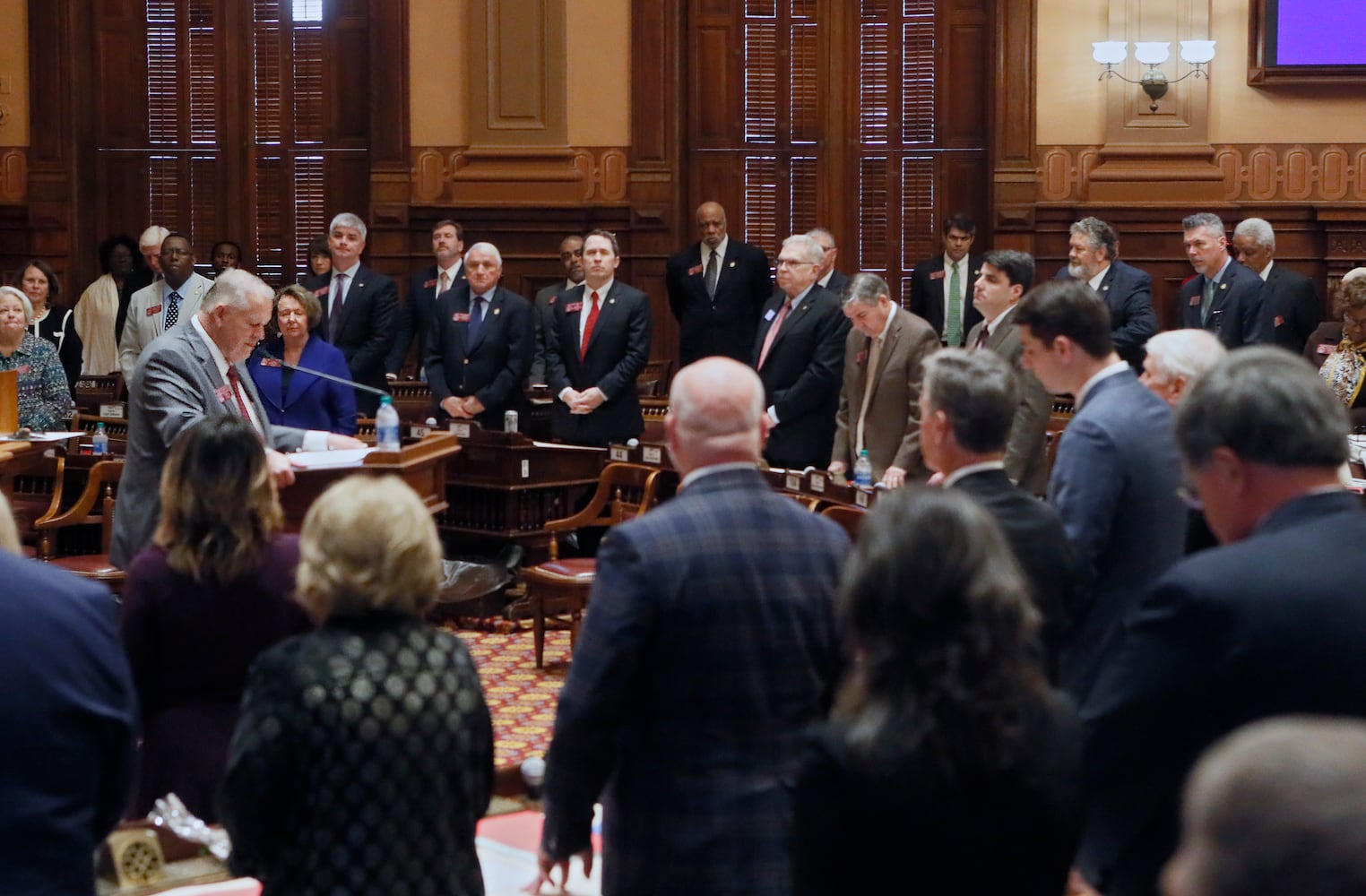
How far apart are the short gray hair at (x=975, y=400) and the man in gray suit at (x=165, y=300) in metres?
7.55

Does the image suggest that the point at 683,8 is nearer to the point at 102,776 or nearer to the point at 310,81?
the point at 310,81

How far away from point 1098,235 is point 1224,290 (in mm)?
772

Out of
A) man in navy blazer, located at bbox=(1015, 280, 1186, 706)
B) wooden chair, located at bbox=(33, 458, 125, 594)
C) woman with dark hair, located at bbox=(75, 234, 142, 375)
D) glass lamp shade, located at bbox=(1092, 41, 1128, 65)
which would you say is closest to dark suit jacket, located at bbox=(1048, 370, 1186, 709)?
man in navy blazer, located at bbox=(1015, 280, 1186, 706)

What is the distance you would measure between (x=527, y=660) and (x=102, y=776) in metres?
4.57

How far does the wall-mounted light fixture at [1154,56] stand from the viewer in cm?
1091

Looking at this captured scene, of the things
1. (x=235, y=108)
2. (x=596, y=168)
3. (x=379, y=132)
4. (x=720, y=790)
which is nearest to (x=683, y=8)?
(x=596, y=168)

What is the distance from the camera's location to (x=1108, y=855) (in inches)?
91.2

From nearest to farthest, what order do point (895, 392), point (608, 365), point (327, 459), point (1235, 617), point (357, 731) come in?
1. point (1235, 617)
2. point (357, 731)
3. point (327, 459)
4. point (895, 392)
5. point (608, 365)

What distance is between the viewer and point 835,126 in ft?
39.2

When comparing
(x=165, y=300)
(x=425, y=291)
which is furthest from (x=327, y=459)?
(x=165, y=300)

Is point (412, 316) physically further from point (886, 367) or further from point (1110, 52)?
point (1110, 52)

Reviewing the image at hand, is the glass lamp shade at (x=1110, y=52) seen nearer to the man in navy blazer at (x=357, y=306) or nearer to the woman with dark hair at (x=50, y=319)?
the man in navy blazer at (x=357, y=306)

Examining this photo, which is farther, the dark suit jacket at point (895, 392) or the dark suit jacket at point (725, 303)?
the dark suit jacket at point (725, 303)

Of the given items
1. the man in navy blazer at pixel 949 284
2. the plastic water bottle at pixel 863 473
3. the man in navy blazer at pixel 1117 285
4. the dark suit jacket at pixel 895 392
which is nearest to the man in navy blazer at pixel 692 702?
the plastic water bottle at pixel 863 473
